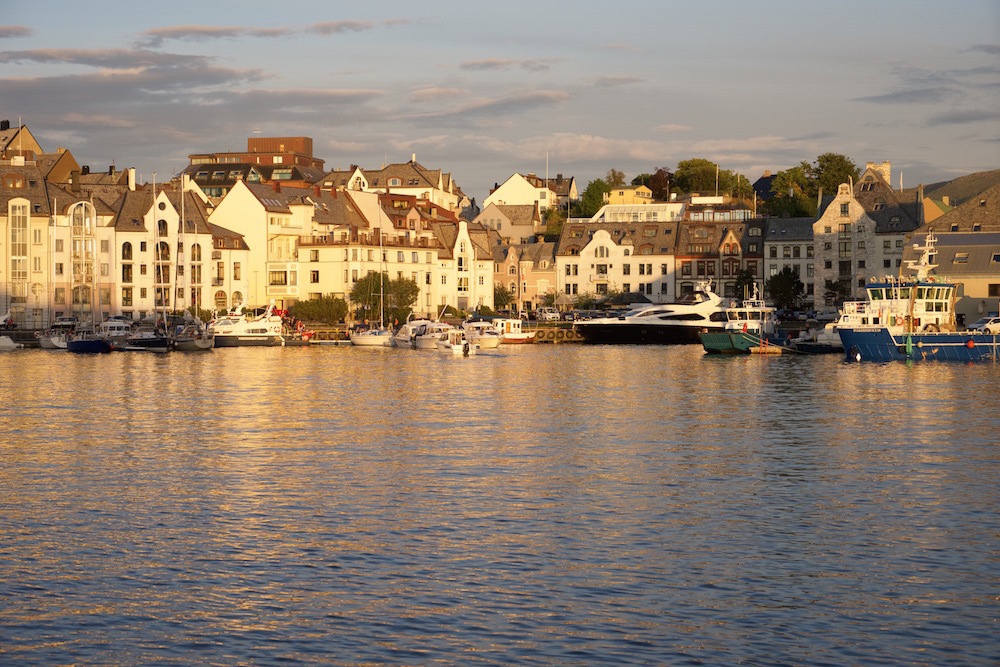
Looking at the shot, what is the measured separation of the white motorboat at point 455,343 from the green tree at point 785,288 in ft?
172

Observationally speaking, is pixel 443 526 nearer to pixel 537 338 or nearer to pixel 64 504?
pixel 64 504

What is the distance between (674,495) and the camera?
112 feet

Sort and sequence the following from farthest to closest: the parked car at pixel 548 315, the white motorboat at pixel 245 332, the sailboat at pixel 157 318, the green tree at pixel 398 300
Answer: the parked car at pixel 548 315 → the green tree at pixel 398 300 → the white motorboat at pixel 245 332 → the sailboat at pixel 157 318

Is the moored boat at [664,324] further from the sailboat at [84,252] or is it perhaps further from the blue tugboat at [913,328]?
the sailboat at [84,252]

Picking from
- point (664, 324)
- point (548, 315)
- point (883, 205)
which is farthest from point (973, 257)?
point (548, 315)

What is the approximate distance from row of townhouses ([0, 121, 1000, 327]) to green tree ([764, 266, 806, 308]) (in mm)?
2910

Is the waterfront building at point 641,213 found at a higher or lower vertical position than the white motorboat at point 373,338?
higher

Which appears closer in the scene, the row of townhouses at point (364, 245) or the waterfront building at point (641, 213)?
the row of townhouses at point (364, 245)

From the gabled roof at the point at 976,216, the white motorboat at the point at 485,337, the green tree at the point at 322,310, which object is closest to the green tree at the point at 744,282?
the gabled roof at the point at 976,216

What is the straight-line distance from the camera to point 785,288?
6383 inches

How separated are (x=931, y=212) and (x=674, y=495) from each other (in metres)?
140

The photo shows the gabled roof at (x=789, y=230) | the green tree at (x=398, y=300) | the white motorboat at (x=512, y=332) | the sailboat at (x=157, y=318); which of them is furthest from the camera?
the gabled roof at (x=789, y=230)

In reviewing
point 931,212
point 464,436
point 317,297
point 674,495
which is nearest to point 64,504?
point 674,495

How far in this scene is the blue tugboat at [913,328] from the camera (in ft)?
317
